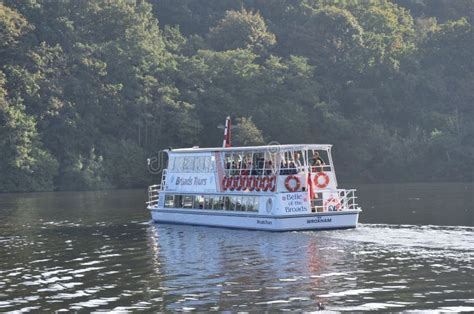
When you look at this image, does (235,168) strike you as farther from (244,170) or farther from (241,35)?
(241,35)

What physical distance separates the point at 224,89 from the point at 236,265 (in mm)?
94088

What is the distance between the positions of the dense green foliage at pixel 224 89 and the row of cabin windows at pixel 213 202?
54161 mm

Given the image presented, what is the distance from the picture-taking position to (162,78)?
13962 cm

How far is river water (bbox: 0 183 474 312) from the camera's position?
130 feet

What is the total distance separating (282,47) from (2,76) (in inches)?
2112

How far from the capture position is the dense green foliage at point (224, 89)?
130 meters

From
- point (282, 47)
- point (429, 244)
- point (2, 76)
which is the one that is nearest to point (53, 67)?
point (2, 76)

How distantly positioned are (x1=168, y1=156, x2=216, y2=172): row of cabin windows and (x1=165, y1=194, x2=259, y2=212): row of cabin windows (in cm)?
211

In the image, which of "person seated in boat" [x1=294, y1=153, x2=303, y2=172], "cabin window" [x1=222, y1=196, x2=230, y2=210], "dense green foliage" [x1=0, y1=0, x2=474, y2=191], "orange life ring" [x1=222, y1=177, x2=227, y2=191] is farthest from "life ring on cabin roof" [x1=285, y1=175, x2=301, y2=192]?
"dense green foliage" [x1=0, y1=0, x2=474, y2=191]

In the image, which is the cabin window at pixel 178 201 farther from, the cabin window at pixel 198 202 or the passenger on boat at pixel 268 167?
the passenger on boat at pixel 268 167

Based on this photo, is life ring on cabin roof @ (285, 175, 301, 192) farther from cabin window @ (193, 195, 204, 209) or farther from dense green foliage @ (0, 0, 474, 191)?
dense green foliage @ (0, 0, 474, 191)

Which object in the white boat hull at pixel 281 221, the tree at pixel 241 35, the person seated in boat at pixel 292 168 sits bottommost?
the white boat hull at pixel 281 221

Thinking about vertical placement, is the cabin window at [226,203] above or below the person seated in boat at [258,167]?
below

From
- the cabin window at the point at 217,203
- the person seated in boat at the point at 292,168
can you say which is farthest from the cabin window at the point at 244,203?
the person seated in boat at the point at 292,168
